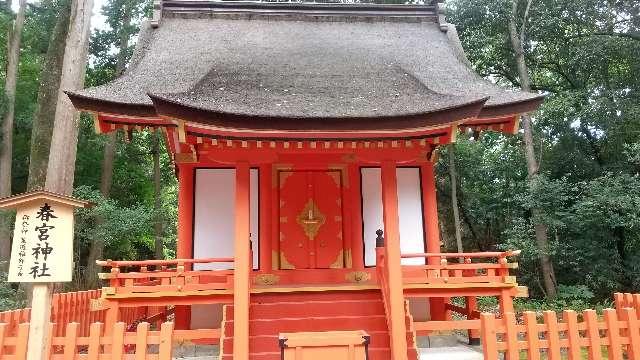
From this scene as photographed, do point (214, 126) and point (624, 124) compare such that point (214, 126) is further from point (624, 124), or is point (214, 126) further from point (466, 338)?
point (624, 124)

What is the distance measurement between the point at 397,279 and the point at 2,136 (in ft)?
53.6

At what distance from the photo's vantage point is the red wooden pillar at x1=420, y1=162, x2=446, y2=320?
8.97 m

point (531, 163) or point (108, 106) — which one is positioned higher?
point (531, 163)

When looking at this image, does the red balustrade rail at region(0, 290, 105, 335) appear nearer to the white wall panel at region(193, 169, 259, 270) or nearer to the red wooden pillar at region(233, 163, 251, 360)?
the white wall panel at region(193, 169, 259, 270)

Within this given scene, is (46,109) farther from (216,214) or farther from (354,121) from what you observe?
(354,121)

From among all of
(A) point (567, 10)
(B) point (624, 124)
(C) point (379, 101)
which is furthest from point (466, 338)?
(A) point (567, 10)

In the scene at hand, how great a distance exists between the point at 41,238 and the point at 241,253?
2.69 metres

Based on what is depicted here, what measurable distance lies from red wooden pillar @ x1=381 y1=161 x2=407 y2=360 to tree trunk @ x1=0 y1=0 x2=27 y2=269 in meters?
11.6

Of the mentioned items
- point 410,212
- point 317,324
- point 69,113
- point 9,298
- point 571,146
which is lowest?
point 317,324

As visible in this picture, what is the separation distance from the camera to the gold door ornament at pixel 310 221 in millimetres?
8820

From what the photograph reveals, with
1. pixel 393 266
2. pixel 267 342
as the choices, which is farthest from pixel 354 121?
pixel 267 342

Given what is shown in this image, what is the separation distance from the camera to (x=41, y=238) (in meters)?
4.75

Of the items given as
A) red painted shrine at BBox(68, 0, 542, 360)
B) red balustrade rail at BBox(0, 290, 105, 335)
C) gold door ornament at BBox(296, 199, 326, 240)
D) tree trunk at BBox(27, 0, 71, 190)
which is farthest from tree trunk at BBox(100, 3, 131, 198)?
gold door ornament at BBox(296, 199, 326, 240)

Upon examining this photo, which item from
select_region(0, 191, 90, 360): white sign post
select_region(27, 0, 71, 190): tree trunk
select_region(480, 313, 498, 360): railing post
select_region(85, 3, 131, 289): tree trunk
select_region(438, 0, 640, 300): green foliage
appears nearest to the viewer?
select_region(0, 191, 90, 360): white sign post
